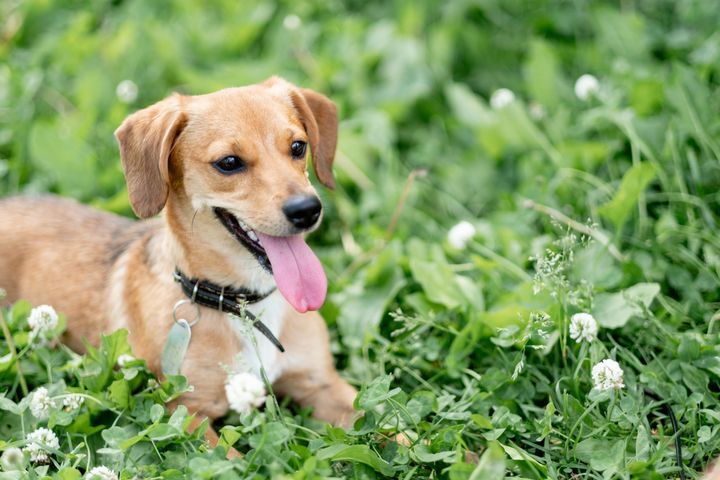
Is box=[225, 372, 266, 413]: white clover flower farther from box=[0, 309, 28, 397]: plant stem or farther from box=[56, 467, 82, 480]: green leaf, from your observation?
box=[0, 309, 28, 397]: plant stem

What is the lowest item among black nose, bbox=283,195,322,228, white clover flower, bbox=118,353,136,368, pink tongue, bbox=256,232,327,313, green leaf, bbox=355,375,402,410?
white clover flower, bbox=118,353,136,368

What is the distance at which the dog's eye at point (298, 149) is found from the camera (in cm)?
349

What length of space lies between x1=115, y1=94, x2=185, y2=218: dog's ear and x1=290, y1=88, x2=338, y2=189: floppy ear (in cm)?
64

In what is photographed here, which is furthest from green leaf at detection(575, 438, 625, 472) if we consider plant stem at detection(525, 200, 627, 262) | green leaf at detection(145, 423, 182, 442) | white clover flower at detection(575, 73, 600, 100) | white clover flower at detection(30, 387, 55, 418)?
white clover flower at detection(575, 73, 600, 100)

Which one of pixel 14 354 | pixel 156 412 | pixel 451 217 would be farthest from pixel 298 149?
pixel 451 217

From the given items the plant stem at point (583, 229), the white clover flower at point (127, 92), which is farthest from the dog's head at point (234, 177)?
the white clover flower at point (127, 92)

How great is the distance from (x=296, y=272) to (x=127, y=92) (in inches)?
110

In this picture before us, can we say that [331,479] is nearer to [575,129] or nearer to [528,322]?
[528,322]

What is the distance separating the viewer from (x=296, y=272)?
11.1 ft

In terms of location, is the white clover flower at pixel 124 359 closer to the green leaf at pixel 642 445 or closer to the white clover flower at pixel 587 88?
the green leaf at pixel 642 445

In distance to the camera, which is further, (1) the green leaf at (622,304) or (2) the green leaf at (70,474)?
(1) the green leaf at (622,304)

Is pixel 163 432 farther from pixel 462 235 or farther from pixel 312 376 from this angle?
pixel 462 235

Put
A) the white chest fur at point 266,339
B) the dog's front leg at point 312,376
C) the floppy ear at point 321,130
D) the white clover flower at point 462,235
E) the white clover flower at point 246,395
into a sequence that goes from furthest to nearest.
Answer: the white clover flower at point 462,235 < the floppy ear at point 321,130 < the dog's front leg at point 312,376 < the white chest fur at point 266,339 < the white clover flower at point 246,395

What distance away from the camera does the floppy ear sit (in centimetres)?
383
